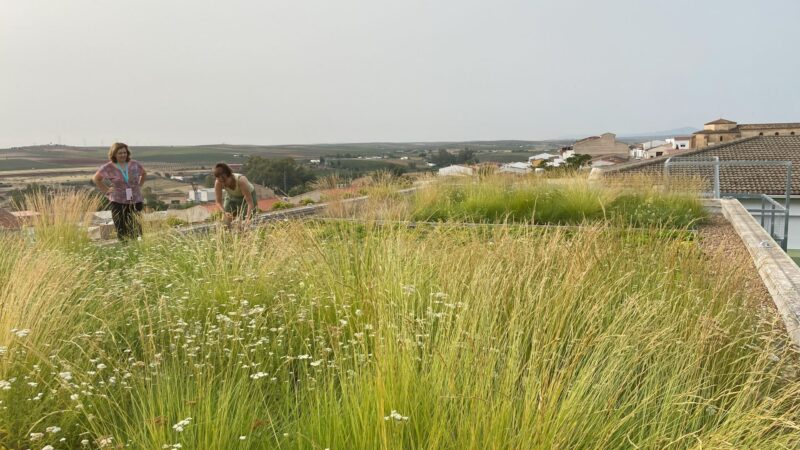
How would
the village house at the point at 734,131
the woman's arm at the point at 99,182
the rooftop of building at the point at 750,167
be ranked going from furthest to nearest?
the village house at the point at 734,131 < the rooftop of building at the point at 750,167 < the woman's arm at the point at 99,182

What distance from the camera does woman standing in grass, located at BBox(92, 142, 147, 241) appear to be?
7223 mm

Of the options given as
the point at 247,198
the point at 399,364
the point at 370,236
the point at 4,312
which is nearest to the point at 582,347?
the point at 399,364

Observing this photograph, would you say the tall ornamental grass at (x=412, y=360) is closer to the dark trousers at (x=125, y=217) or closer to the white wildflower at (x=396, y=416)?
the white wildflower at (x=396, y=416)

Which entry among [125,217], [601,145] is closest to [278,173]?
[125,217]

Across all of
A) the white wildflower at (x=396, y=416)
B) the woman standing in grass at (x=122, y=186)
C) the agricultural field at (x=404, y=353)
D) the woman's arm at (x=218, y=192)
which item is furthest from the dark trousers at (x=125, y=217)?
the white wildflower at (x=396, y=416)

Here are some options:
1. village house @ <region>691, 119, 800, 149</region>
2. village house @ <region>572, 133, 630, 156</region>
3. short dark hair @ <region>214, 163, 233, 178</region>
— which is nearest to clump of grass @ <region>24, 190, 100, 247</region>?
short dark hair @ <region>214, 163, 233, 178</region>

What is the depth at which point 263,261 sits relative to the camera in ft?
13.7

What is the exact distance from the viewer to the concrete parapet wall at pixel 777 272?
3.52m

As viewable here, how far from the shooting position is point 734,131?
5797 cm

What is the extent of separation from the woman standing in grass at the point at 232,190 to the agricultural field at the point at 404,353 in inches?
80.0

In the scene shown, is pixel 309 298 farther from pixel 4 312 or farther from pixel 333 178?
pixel 333 178

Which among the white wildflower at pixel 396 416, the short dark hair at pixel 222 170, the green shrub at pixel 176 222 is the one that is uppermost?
the short dark hair at pixel 222 170

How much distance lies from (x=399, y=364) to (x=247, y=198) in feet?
17.6

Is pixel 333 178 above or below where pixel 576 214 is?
above
